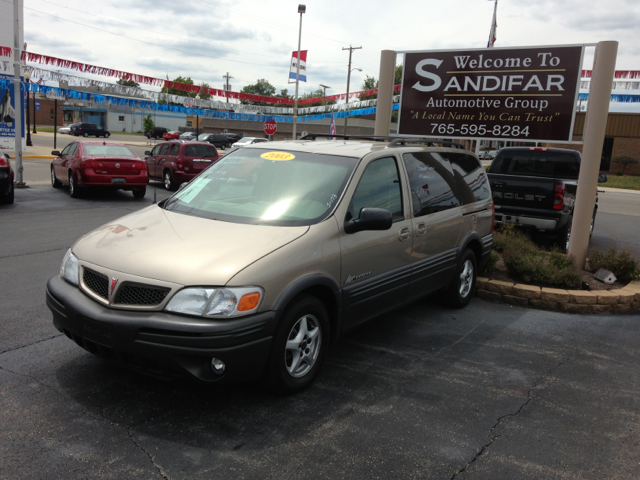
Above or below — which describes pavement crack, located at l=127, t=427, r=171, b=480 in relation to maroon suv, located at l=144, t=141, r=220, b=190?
below

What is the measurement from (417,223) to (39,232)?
23.4 feet

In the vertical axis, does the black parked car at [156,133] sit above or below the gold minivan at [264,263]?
above

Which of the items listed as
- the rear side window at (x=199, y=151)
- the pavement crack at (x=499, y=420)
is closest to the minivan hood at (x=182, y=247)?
the pavement crack at (x=499, y=420)

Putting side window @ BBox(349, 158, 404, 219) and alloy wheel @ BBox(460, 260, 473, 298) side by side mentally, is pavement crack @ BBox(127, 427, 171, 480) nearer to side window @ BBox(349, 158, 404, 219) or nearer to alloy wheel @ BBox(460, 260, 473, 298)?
side window @ BBox(349, 158, 404, 219)

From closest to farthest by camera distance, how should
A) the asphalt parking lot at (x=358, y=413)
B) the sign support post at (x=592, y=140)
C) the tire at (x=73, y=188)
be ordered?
1. the asphalt parking lot at (x=358, y=413)
2. the sign support post at (x=592, y=140)
3. the tire at (x=73, y=188)

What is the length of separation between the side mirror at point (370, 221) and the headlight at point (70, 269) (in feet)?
6.39

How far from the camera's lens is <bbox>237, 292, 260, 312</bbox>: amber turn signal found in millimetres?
3318

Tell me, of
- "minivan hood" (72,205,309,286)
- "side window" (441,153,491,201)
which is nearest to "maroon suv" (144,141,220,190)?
"side window" (441,153,491,201)

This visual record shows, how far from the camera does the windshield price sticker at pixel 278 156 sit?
15.6ft

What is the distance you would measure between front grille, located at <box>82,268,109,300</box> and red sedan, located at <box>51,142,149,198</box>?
1112 centimetres

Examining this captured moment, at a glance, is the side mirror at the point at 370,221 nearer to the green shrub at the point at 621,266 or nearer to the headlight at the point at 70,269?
the headlight at the point at 70,269

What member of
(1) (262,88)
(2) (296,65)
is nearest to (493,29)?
(2) (296,65)

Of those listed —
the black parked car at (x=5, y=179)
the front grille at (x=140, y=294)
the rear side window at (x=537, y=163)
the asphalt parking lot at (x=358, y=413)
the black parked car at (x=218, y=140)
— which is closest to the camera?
the asphalt parking lot at (x=358, y=413)

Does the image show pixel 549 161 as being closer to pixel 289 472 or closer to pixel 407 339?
pixel 407 339
